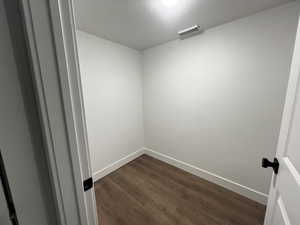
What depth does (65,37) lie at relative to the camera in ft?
1.71

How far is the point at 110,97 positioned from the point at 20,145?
69.9 inches

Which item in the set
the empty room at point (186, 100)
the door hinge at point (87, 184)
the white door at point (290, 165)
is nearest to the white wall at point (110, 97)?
the empty room at point (186, 100)

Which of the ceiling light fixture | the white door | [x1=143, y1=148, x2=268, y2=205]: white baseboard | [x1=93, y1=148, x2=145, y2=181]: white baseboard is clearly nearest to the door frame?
the white door

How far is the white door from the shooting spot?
0.60 m

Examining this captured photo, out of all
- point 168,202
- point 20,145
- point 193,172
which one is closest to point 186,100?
point 193,172

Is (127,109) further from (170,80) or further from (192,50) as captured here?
(192,50)

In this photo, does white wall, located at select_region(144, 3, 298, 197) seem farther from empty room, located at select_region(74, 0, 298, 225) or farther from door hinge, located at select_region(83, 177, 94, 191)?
door hinge, located at select_region(83, 177, 94, 191)

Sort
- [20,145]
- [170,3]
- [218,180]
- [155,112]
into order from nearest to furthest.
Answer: [20,145] → [170,3] → [218,180] → [155,112]

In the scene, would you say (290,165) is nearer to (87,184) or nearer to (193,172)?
(87,184)

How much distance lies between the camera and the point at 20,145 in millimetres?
482

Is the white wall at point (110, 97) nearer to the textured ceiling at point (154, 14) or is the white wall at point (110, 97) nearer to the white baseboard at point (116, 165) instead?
the white baseboard at point (116, 165)

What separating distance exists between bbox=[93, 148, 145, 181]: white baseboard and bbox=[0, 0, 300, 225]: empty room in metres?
0.02

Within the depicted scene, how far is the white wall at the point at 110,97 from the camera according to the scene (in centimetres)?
192

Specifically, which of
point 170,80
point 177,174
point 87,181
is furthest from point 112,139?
point 87,181
